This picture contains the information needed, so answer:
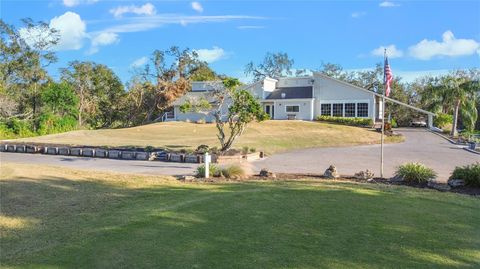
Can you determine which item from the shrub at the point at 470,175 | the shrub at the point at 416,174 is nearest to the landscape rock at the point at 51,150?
the shrub at the point at 416,174

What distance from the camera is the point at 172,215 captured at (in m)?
7.20

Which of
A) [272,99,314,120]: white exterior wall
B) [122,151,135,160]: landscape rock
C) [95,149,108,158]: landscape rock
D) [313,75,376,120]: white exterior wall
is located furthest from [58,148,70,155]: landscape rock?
[313,75,376,120]: white exterior wall

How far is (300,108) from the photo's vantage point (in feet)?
139

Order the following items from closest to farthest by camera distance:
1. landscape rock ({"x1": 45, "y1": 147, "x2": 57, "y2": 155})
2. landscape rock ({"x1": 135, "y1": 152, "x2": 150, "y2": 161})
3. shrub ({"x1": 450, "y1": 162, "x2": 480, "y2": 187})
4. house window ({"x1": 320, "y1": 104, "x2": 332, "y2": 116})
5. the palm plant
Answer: shrub ({"x1": 450, "y1": 162, "x2": 480, "y2": 187})
landscape rock ({"x1": 135, "y1": 152, "x2": 150, "y2": 161})
landscape rock ({"x1": 45, "y1": 147, "x2": 57, "y2": 155})
the palm plant
house window ({"x1": 320, "y1": 104, "x2": 332, "y2": 116})

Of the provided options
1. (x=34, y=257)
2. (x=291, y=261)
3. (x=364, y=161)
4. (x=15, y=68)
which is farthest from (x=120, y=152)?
(x=15, y=68)

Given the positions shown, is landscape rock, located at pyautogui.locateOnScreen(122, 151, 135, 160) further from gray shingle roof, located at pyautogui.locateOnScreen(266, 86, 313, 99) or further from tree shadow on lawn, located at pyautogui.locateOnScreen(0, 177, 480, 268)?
gray shingle roof, located at pyautogui.locateOnScreen(266, 86, 313, 99)

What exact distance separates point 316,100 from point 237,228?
37.2m

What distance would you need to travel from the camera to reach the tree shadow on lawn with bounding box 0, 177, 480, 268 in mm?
5297

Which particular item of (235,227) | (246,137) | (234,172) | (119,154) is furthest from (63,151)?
(235,227)

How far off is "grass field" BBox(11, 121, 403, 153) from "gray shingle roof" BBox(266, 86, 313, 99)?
7279mm

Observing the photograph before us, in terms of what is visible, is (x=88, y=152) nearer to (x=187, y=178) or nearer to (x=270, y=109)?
(x=187, y=178)

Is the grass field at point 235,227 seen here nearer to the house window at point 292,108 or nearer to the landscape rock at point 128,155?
the landscape rock at point 128,155

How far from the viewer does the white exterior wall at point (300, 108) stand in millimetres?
42094

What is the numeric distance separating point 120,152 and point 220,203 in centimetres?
1216
